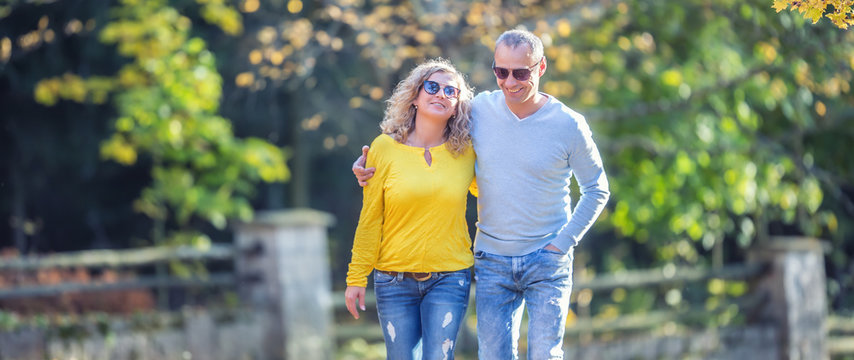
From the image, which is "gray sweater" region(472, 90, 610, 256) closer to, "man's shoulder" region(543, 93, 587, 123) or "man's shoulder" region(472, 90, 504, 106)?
"man's shoulder" region(543, 93, 587, 123)

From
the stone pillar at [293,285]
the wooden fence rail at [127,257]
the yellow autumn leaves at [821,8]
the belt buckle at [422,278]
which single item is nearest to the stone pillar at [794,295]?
the stone pillar at [293,285]

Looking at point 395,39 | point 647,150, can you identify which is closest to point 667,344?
point 647,150

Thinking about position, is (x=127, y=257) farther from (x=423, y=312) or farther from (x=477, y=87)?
(x=423, y=312)

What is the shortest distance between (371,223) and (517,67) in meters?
0.84

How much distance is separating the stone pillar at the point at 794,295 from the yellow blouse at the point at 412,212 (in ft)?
20.2

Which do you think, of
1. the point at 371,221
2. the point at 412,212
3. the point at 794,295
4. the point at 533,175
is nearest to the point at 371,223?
the point at 371,221

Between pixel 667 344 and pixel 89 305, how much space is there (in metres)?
5.38

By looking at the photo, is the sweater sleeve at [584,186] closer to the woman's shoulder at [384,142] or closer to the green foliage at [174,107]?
the woman's shoulder at [384,142]

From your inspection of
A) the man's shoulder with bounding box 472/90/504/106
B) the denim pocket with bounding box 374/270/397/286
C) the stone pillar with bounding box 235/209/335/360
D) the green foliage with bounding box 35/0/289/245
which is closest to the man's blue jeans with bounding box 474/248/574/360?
the denim pocket with bounding box 374/270/397/286

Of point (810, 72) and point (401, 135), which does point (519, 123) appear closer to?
point (401, 135)

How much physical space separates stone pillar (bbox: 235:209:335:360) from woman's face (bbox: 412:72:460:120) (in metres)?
4.36

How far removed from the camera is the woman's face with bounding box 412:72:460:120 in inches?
153

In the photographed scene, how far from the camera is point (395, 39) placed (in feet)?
26.9

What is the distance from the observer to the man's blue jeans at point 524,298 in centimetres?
387
